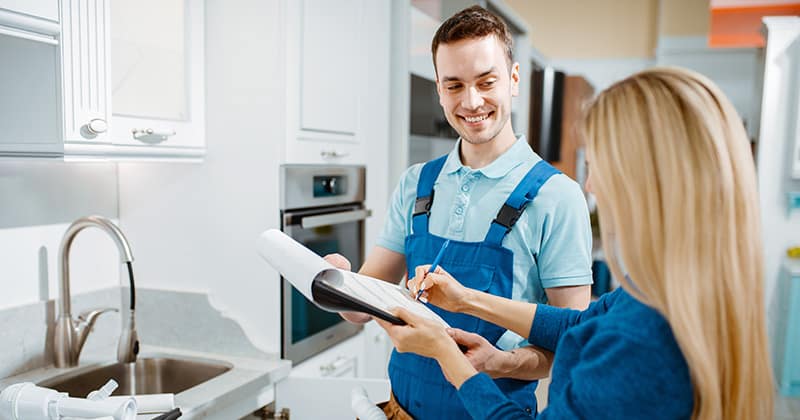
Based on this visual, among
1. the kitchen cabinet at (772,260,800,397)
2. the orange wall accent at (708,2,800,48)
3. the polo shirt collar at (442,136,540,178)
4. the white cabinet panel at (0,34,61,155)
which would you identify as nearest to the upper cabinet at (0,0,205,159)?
the white cabinet panel at (0,34,61,155)

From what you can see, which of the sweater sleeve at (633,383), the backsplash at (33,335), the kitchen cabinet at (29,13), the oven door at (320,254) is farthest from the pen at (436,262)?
the backsplash at (33,335)

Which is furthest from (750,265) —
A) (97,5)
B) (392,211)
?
(97,5)

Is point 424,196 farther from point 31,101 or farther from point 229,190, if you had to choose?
point 31,101

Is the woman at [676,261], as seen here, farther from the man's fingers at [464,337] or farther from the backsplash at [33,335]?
the backsplash at [33,335]

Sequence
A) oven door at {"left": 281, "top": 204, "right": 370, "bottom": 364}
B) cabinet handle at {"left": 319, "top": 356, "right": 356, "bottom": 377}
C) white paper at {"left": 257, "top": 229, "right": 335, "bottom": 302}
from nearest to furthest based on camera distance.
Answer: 1. white paper at {"left": 257, "top": 229, "right": 335, "bottom": 302}
2. oven door at {"left": 281, "top": 204, "right": 370, "bottom": 364}
3. cabinet handle at {"left": 319, "top": 356, "right": 356, "bottom": 377}

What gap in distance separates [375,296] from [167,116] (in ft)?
2.96

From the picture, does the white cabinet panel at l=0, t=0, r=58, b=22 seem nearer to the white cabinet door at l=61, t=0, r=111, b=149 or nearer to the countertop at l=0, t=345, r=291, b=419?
the white cabinet door at l=61, t=0, r=111, b=149

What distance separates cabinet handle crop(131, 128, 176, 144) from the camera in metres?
1.53

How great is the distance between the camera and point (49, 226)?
172 cm

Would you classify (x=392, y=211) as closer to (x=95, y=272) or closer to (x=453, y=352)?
(x=453, y=352)

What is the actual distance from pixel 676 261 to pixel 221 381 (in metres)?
1.22

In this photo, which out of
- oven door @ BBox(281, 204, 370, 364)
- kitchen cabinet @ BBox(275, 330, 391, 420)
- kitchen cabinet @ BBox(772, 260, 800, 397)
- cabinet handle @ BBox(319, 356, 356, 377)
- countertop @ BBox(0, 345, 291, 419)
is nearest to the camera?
countertop @ BBox(0, 345, 291, 419)

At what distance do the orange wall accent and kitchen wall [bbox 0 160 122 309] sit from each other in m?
5.35

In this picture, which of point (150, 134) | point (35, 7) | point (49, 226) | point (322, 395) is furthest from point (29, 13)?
point (322, 395)
